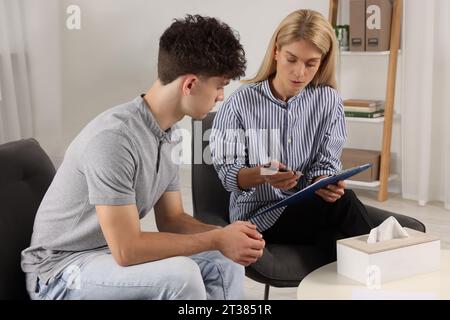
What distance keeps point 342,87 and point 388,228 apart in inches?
96.5

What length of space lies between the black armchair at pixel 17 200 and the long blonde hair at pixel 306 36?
2.50 feet

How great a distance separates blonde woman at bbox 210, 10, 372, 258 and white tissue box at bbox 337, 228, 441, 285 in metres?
0.29

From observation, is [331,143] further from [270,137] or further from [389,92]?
[389,92]

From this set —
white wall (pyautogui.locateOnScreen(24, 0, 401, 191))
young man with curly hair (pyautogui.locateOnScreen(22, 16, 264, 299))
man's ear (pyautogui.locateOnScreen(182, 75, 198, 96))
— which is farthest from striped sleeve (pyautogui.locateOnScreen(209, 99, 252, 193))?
white wall (pyautogui.locateOnScreen(24, 0, 401, 191))

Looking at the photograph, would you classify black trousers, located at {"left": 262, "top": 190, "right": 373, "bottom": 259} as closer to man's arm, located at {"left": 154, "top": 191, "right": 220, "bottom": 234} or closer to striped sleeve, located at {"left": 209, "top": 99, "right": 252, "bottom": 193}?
striped sleeve, located at {"left": 209, "top": 99, "right": 252, "bottom": 193}

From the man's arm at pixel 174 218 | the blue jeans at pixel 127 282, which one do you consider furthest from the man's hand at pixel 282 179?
the blue jeans at pixel 127 282

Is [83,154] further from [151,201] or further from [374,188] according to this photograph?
[374,188]

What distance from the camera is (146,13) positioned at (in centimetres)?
424

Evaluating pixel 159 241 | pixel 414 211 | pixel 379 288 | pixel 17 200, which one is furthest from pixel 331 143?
pixel 414 211

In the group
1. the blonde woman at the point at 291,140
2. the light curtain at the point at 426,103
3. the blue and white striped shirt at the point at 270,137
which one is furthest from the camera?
the light curtain at the point at 426,103

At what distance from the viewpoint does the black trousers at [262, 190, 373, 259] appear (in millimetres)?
1718

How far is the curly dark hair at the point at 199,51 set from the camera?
53.1 inches

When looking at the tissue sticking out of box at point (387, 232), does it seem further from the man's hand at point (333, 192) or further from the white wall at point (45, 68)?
the white wall at point (45, 68)
